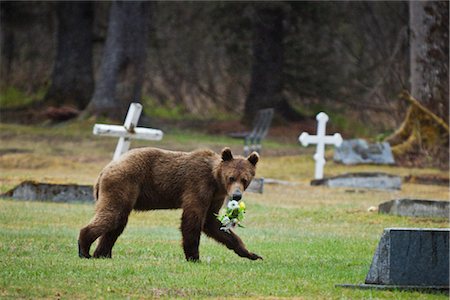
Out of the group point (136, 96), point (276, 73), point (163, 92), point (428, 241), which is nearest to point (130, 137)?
point (428, 241)

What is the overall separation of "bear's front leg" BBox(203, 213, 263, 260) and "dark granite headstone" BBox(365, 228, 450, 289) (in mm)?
2636

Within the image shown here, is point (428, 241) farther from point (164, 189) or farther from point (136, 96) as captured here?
point (136, 96)

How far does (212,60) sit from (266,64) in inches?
187

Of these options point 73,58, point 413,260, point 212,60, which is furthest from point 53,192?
point 212,60

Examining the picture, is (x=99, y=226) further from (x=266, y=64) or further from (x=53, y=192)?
(x=266, y=64)

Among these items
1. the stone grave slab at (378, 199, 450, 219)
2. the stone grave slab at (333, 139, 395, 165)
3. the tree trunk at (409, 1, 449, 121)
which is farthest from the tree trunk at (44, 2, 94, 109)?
the stone grave slab at (378, 199, 450, 219)

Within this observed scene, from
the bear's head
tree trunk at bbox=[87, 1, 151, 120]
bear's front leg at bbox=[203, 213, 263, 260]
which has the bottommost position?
bear's front leg at bbox=[203, 213, 263, 260]

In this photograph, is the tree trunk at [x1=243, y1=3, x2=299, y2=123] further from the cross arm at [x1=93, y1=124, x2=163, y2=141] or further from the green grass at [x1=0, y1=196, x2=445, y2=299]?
the green grass at [x1=0, y1=196, x2=445, y2=299]

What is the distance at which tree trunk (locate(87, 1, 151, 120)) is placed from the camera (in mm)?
34375

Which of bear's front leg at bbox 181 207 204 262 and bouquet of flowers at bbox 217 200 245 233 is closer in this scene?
bouquet of flowers at bbox 217 200 245 233

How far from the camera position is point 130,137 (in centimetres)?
2014

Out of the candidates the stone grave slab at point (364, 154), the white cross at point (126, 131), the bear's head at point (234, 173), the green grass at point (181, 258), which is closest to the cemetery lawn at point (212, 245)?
the green grass at point (181, 258)

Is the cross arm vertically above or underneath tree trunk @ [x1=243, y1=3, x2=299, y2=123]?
underneath

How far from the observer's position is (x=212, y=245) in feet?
47.7
